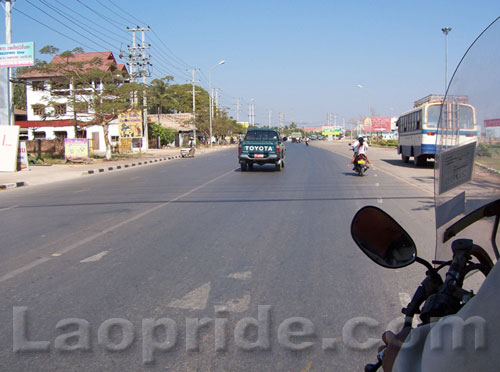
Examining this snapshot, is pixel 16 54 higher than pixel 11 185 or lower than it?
higher

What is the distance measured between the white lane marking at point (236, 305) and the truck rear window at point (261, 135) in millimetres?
17898

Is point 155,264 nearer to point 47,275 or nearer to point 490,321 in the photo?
point 47,275

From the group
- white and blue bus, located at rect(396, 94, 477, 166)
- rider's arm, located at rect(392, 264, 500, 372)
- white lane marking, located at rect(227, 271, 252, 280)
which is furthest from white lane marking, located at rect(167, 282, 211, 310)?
white and blue bus, located at rect(396, 94, 477, 166)

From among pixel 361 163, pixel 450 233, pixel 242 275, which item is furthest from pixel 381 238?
pixel 361 163

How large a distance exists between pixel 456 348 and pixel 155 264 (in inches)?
200

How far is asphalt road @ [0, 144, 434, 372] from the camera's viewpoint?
368 centimetres

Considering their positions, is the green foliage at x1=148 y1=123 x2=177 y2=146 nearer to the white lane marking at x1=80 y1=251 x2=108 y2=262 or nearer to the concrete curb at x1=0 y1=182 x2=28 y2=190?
the concrete curb at x1=0 y1=182 x2=28 y2=190

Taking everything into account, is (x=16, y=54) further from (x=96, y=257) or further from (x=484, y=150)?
(x=484, y=150)

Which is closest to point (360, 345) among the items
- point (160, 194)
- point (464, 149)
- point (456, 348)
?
point (464, 149)

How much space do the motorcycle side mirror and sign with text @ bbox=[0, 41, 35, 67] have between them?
2400 centimetres

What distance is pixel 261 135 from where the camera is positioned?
22.7m

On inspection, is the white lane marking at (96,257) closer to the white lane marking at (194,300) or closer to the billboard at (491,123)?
the white lane marking at (194,300)

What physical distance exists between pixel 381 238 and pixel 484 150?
20.7 inches

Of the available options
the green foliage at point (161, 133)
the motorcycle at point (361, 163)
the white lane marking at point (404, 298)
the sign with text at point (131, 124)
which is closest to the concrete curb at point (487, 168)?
the white lane marking at point (404, 298)
